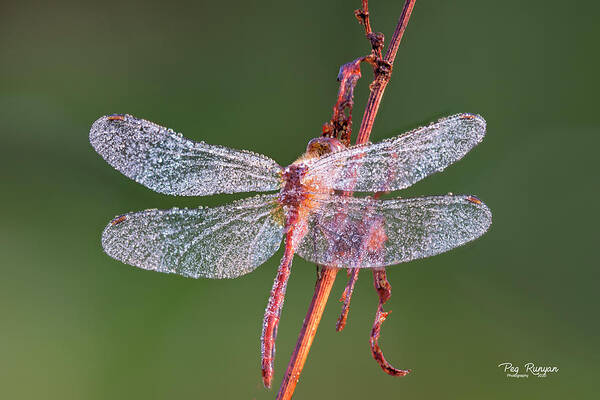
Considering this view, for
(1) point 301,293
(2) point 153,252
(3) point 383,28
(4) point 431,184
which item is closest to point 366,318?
(1) point 301,293

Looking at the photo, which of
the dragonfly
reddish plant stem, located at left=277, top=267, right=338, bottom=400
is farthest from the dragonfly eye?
reddish plant stem, located at left=277, top=267, right=338, bottom=400

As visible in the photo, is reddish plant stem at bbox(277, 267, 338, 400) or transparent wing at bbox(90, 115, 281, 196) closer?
reddish plant stem at bbox(277, 267, 338, 400)

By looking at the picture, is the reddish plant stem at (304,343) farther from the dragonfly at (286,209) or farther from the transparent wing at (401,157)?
Result: the transparent wing at (401,157)

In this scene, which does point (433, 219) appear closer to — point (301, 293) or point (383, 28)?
point (301, 293)

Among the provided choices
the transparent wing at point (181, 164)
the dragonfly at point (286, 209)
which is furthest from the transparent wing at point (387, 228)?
the transparent wing at point (181, 164)

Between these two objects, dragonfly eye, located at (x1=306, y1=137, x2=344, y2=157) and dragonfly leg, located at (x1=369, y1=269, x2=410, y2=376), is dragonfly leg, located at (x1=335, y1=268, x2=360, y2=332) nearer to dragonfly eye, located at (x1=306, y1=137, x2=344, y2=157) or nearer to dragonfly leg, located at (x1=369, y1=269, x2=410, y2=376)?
dragonfly leg, located at (x1=369, y1=269, x2=410, y2=376)

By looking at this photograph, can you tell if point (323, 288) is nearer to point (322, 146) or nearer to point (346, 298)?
point (346, 298)

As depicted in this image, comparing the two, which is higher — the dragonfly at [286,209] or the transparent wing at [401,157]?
the transparent wing at [401,157]
